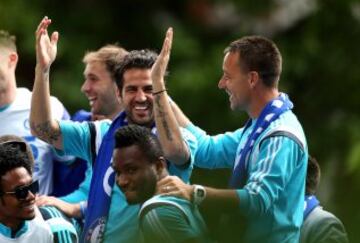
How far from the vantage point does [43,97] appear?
837 centimetres

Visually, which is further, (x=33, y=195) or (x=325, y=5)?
(x=325, y=5)

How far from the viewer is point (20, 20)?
14984 mm

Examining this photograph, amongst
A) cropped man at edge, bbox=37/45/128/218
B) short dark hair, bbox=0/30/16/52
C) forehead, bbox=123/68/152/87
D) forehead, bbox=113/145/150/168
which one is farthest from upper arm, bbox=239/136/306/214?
short dark hair, bbox=0/30/16/52

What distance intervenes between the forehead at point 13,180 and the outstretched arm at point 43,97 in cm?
46

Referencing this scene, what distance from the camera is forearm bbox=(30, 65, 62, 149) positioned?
8359 millimetres

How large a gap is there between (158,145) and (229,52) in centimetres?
67

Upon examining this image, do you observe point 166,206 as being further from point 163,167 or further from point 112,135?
point 112,135

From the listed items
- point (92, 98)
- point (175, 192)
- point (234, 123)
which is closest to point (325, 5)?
point (234, 123)

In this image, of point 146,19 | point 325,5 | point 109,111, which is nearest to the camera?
point 109,111

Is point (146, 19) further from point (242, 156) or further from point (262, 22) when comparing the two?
point (242, 156)

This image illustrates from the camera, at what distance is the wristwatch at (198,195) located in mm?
7320

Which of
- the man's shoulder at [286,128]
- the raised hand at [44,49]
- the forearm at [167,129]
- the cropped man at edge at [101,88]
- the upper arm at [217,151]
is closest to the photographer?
the man's shoulder at [286,128]

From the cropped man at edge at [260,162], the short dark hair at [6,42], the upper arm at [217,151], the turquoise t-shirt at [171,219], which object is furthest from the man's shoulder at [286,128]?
the short dark hair at [6,42]

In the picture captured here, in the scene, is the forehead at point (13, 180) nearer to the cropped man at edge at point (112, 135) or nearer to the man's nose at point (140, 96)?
the cropped man at edge at point (112, 135)
